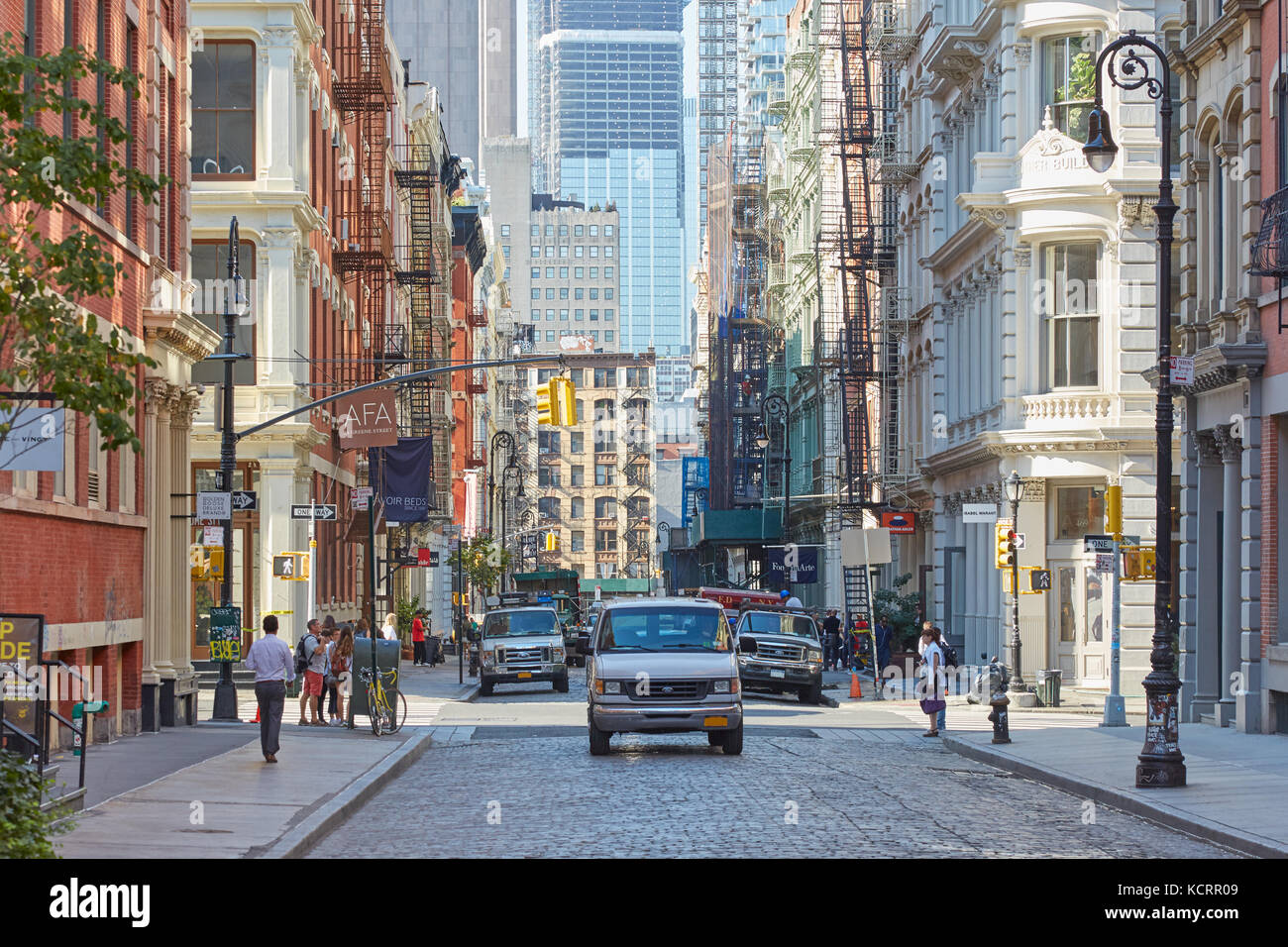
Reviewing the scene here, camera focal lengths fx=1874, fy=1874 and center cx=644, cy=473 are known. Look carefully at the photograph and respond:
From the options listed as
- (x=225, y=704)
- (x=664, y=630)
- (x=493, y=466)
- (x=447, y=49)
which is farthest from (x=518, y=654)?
(x=447, y=49)

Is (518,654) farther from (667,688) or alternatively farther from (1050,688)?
(667,688)

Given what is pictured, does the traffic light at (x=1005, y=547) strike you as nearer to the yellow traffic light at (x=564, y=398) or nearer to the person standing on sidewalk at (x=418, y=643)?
the yellow traffic light at (x=564, y=398)

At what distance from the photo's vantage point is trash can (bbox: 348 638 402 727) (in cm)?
2855

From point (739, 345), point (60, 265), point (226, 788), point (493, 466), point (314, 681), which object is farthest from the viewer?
point (739, 345)

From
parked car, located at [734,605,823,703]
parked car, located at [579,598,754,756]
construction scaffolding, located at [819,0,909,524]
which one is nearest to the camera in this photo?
parked car, located at [579,598,754,756]

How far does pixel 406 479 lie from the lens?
49719 millimetres

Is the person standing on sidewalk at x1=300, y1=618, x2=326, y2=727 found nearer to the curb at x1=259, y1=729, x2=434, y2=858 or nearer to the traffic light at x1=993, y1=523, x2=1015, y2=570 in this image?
the curb at x1=259, y1=729, x2=434, y2=858

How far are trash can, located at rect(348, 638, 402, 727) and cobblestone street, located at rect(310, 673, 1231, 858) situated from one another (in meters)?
1.21

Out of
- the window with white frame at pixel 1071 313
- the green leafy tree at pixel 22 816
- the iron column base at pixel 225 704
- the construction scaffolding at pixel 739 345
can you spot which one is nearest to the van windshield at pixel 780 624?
the window with white frame at pixel 1071 313

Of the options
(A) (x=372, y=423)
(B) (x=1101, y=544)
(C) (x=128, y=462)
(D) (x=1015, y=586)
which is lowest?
(D) (x=1015, y=586)

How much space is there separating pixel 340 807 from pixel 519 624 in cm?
2741

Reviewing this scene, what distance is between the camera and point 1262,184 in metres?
27.5

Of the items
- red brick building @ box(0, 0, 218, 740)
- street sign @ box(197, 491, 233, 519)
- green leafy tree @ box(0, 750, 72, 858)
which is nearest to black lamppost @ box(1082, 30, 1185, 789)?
red brick building @ box(0, 0, 218, 740)

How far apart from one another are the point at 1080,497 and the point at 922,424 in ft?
42.6
